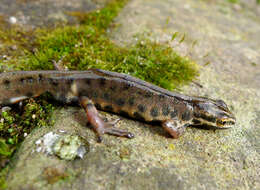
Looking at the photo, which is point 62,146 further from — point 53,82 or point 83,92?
point 53,82

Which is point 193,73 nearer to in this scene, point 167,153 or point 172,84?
point 172,84

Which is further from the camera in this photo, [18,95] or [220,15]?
[220,15]

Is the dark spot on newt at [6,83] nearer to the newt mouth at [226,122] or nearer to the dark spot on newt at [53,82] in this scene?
the dark spot on newt at [53,82]

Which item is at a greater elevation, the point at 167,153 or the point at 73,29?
the point at 73,29

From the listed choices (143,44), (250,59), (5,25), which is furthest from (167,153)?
(5,25)

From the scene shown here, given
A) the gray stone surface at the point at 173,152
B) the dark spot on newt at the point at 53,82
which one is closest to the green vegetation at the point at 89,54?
the gray stone surface at the point at 173,152

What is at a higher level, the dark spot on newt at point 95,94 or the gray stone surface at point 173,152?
the dark spot on newt at point 95,94
